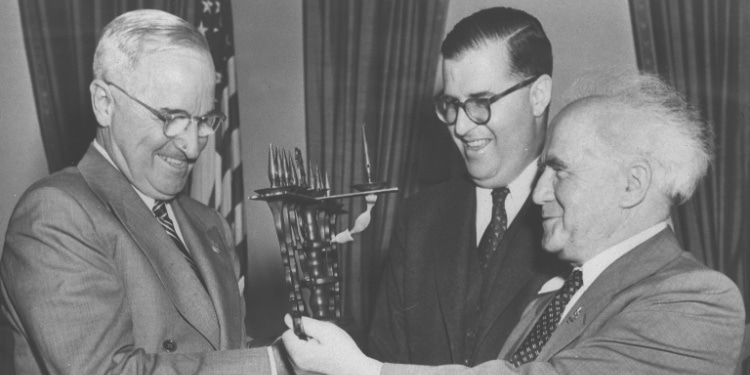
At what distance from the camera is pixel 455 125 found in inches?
135

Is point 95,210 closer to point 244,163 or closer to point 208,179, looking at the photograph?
point 208,179

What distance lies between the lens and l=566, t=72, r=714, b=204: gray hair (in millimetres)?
2693

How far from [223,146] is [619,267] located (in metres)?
3.87

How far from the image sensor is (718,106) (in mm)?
5980

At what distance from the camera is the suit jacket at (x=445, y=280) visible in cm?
317

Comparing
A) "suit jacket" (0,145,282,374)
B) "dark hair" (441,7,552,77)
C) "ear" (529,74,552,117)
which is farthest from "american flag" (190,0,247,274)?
"ear" (529,74,552,117)

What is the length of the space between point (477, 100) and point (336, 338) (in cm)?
130

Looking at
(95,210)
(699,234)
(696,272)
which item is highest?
(95,210)

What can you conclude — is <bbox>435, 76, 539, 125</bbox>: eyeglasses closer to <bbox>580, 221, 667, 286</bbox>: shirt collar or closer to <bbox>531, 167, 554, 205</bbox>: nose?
<bbox>531, 167, 554, 205</bbox>: nose

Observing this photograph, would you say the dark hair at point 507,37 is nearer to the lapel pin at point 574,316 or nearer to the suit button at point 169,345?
the lapel pin at point 574,316

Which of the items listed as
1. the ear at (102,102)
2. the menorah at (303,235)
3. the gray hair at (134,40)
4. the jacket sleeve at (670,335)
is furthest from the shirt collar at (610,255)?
the ear at (102,102)

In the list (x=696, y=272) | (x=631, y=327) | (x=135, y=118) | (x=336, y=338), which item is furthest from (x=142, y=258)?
(x=696, y=272)

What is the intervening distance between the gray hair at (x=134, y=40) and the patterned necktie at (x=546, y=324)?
5.31 feet

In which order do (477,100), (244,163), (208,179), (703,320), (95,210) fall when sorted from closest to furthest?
(703,320), (95,210), (477,100), (208,179), (244,163)
